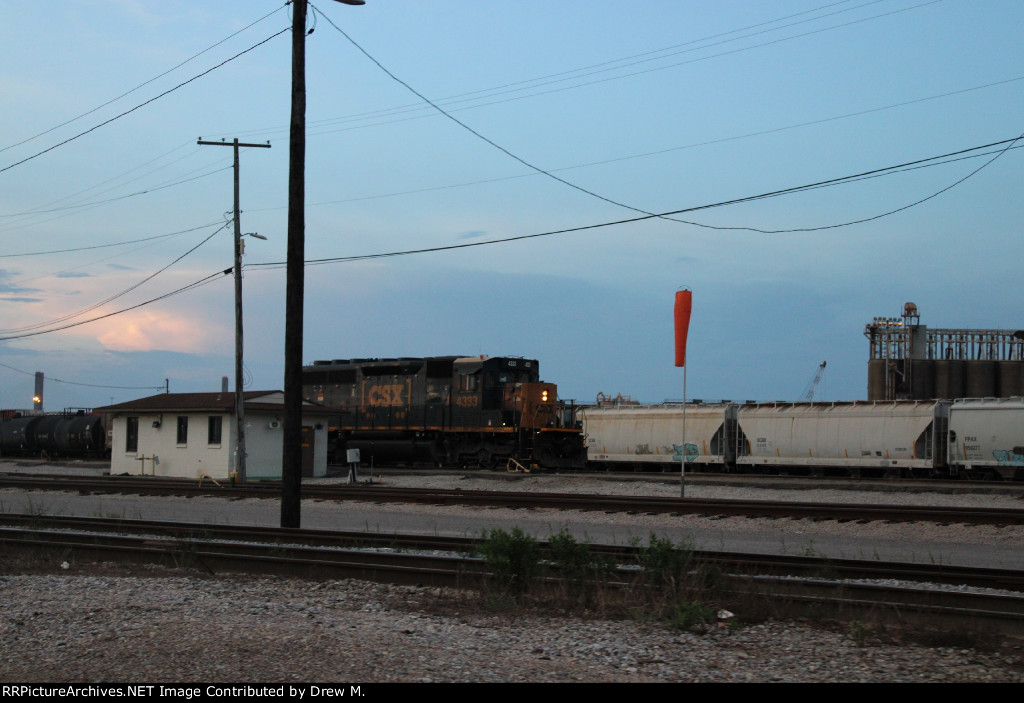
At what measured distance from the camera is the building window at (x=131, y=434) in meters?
34.2

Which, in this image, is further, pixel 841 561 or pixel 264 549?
pixel 264 549

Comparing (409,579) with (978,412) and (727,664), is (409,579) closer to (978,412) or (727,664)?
(727,664)

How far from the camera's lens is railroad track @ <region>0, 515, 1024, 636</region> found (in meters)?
8.21

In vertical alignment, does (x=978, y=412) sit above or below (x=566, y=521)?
above

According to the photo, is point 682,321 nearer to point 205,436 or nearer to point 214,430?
point 214,430

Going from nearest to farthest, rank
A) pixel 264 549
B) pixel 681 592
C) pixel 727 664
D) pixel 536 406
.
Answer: pixel 727 664 < pixel 681 592 < pixel 264 549 < pixel 536 406

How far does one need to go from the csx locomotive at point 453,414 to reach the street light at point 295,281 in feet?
60.5

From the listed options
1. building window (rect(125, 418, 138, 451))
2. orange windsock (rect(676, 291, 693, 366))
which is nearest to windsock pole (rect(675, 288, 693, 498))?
orange windsock (rect(676, 291, 693, 366))

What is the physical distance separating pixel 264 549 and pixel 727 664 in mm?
7653

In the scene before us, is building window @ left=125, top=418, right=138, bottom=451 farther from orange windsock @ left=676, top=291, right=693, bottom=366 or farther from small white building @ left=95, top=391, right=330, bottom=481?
orange windsock @ left=676, top=291, right=693, bottom=366

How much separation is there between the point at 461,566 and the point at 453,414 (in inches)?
951

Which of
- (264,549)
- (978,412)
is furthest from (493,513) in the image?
(978,412)

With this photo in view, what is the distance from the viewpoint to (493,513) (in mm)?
18656

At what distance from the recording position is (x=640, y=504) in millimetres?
18703
